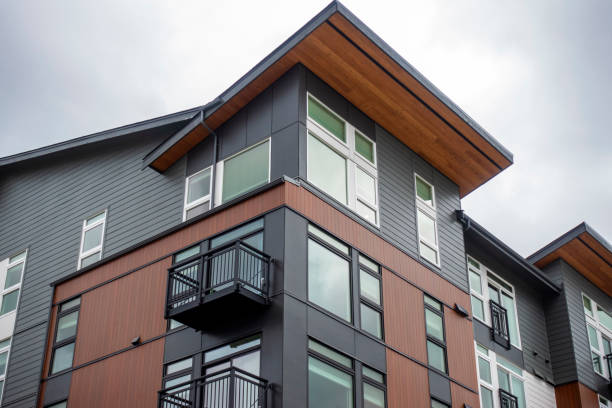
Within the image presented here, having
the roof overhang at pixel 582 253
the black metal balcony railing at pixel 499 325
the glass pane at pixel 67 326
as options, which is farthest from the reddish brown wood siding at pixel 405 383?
the roof overhang at pixel 582 253

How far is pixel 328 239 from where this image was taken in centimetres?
1752

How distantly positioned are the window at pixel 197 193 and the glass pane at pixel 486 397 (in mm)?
8460

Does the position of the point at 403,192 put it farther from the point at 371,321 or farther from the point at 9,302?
the point at 9,302

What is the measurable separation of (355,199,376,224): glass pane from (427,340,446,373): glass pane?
3089mm

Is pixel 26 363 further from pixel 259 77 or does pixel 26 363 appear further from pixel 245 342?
pixel 259 77

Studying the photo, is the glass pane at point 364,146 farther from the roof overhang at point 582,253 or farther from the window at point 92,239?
the roof overhang at point 582,253

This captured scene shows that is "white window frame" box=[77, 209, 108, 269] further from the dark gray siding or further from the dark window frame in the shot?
the dark gray siding

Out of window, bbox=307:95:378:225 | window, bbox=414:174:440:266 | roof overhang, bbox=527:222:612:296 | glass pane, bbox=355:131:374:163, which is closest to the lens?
window, bbox=307:95:378:225

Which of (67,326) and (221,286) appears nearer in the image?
(221,286)

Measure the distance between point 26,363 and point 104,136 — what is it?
6264 mm

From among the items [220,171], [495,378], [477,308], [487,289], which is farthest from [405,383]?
[487,289]

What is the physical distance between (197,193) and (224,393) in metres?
6.04

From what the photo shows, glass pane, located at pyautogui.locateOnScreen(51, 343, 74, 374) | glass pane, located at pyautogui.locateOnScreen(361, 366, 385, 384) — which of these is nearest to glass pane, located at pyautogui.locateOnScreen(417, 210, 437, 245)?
glass pane, located at pyautogui.locateOnScreen(361, 366, 385, 384)

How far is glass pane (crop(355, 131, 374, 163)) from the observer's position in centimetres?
1998
